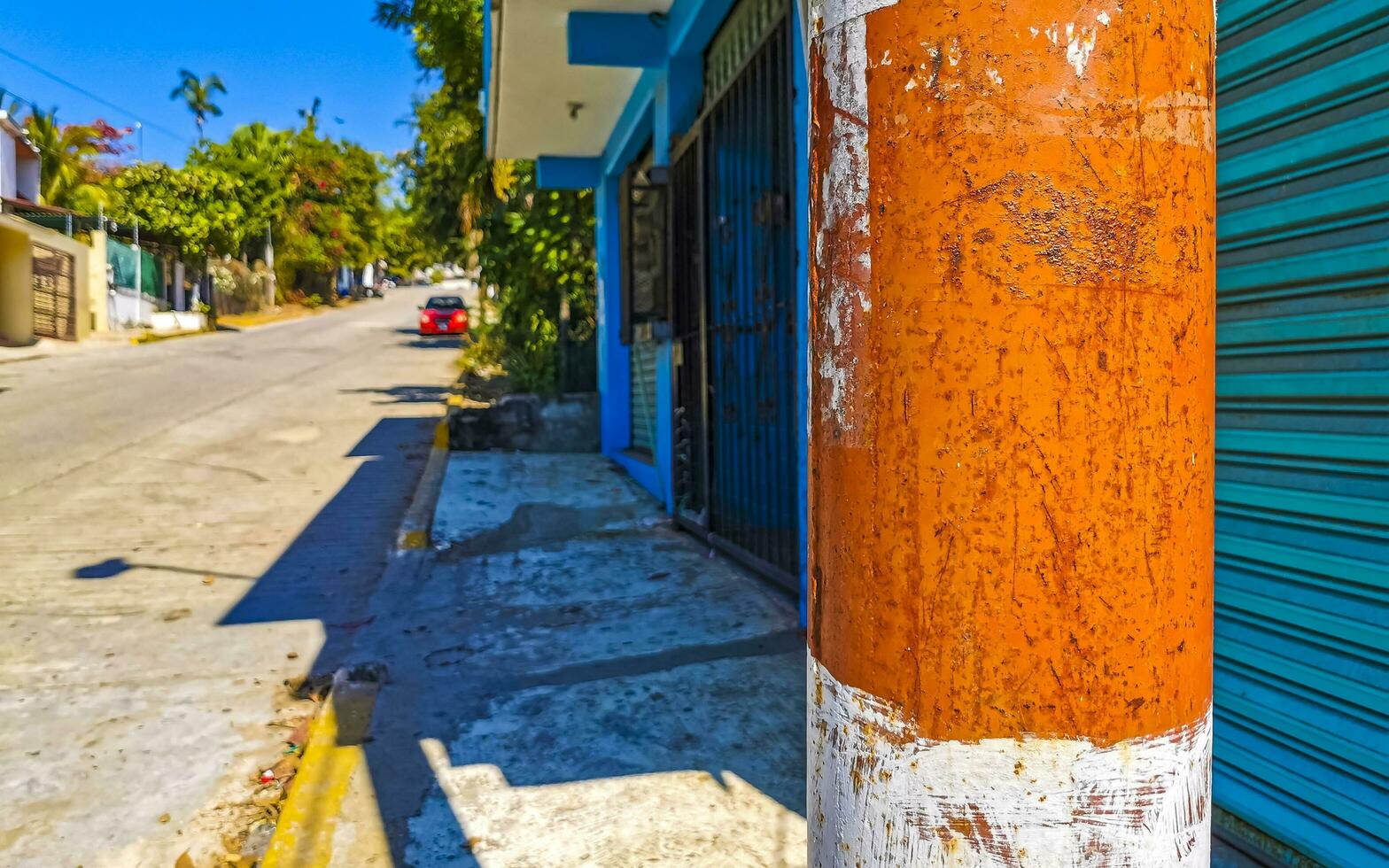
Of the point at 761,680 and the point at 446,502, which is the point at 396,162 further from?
the point at 761,680

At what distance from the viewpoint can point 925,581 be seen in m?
1.01

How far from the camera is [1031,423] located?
0.98 metres

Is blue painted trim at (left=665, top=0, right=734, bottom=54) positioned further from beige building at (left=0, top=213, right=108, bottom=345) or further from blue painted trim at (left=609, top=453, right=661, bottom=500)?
beige building at (left=0, top=213, right=108, bottom=345)

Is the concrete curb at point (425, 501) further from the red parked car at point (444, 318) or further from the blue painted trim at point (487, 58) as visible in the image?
the red parked car at point (444, 318)

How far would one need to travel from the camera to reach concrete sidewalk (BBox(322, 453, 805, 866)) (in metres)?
2.77

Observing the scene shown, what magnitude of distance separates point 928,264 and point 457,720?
3098 mm

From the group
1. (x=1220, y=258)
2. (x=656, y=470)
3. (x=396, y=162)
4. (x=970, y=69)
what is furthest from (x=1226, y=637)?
(x=396, y=162)

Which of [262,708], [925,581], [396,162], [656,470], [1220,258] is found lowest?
[262,708]

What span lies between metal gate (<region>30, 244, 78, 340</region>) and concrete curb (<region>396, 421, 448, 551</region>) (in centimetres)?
1975

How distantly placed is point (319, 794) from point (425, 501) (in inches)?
189

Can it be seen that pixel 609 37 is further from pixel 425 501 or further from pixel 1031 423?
pixel 1031 423

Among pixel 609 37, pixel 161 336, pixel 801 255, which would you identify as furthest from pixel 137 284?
pixel 801 255

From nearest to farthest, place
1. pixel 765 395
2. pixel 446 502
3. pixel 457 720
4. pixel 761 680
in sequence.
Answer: pixel 457 720 < pixel 761 680 < pixel 765 395 < pixel 446 502

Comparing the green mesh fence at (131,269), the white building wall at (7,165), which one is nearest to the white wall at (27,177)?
the white building wall at (7,165)
